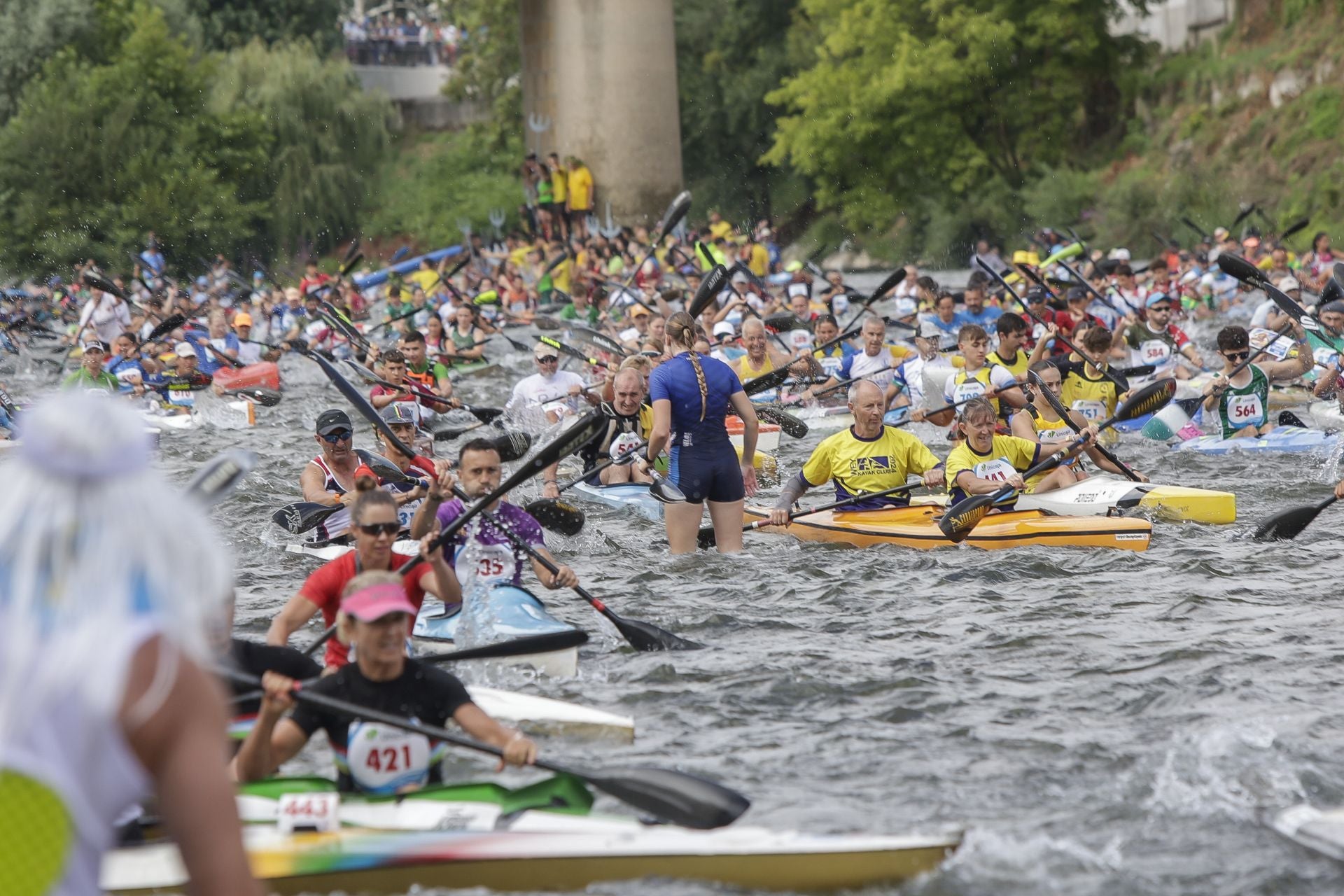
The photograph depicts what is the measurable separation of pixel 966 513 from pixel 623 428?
9.44 feet

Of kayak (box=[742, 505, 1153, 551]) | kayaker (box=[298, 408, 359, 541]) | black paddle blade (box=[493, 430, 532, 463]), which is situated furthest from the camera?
kayak (box=[742, 505, 1153, 551])

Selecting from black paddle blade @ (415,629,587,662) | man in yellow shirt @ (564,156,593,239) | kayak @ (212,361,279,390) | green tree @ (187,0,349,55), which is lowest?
black paddle blade @ (415,629,587,662)

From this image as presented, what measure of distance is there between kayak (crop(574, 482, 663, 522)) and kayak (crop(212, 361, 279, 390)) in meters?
8.80

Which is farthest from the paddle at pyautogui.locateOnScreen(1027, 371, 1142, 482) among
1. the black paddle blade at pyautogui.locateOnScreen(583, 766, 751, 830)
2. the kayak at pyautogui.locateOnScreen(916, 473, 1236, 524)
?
the black paddle blade at pyautogui.locateOnScreen(583, 766, 751, 830)

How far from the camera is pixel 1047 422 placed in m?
11.6

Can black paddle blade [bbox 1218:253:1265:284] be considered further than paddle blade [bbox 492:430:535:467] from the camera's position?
Yes

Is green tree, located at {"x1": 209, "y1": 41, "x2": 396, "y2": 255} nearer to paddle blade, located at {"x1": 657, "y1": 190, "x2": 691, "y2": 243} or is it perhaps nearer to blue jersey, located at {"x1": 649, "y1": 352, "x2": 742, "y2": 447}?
paddle blade, located at {"x1": 657, "y1": 190, "x2": 691, "y2": 243}

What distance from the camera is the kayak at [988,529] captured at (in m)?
9.97

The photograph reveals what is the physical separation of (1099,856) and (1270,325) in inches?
472

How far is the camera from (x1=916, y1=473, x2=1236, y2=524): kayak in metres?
10.6

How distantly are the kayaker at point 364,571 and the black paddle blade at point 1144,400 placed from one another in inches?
213

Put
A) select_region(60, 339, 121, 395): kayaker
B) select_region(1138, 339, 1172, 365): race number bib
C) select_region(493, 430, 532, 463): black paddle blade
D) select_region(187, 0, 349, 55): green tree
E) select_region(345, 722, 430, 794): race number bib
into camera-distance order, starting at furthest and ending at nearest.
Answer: select_region(187, 0, 349, 55): green tree < select_region(1138, 339, 1172, 365): race number bib < select_region(60, 339, 121, 395): kayaker < select_region(493, 430, 532, 463): black paddle blade < select_region(345, 722, 430, 794): race number bib

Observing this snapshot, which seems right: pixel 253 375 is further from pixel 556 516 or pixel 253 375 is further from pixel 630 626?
pixel 630 626

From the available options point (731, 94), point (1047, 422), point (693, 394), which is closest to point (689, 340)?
point (693, 394)
